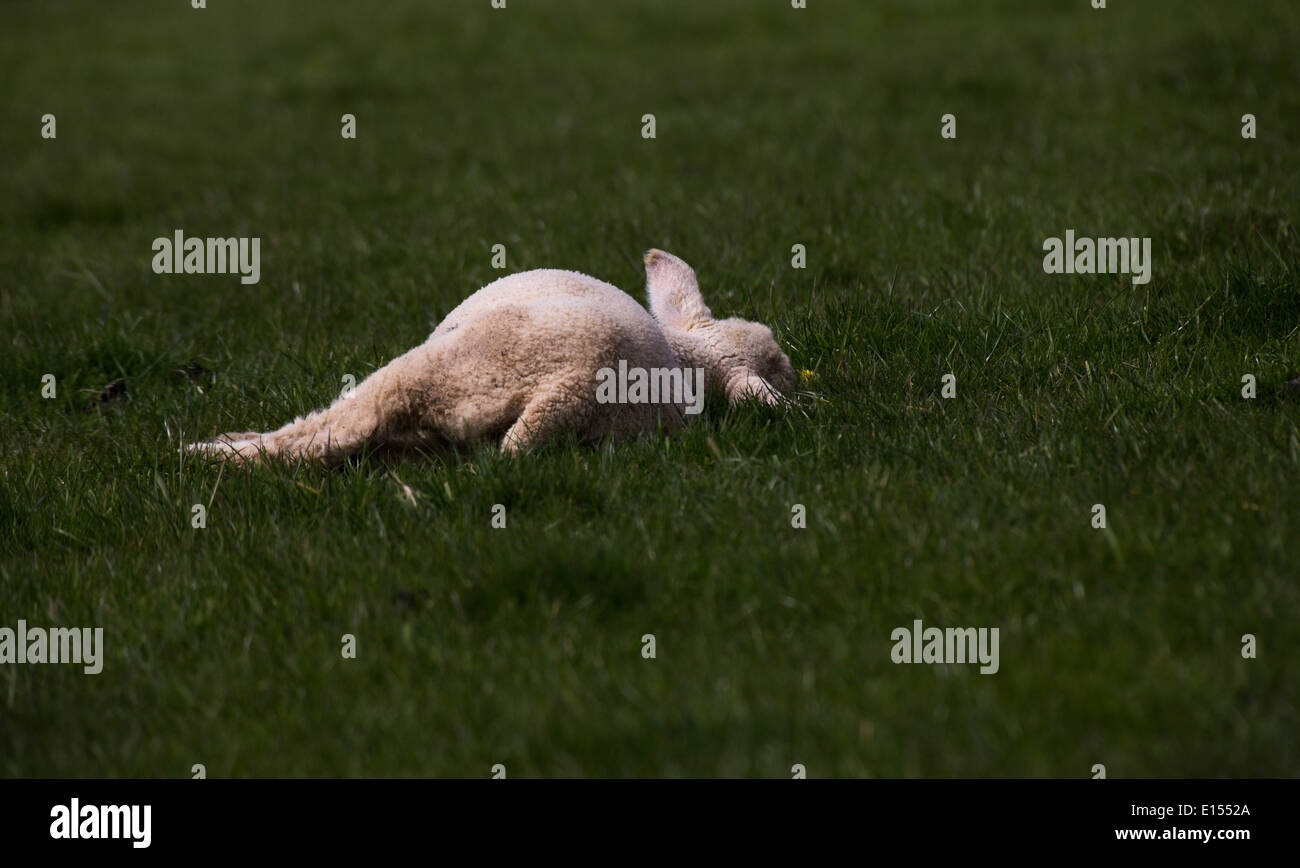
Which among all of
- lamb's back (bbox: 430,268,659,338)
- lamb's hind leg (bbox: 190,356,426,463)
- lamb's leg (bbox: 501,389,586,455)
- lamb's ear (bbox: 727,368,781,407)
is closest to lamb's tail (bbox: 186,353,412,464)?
lamb's hind leg (bbox: 190,356,426,463)

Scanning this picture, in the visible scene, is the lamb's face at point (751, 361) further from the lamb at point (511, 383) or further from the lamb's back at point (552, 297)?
the lamb's back at point (552, 297)

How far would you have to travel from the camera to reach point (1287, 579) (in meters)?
2.86

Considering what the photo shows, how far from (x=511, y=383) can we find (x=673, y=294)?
3.03 feet

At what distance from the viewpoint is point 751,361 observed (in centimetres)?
419

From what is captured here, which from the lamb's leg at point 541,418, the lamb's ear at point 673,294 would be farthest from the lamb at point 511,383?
the lamb's ear at point 673,294

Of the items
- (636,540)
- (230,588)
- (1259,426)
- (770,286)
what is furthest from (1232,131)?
(230,588)

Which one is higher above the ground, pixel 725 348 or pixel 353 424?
pixel 725 348

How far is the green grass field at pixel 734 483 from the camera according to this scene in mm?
2654

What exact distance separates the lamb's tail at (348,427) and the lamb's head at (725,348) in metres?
0.90

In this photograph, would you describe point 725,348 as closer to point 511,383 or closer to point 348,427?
point 511,383

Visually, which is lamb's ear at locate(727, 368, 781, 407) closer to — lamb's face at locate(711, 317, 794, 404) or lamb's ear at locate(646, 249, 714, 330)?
lamb's face at locate(711, 317, 794, 404)

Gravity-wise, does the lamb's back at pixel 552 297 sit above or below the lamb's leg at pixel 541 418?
above

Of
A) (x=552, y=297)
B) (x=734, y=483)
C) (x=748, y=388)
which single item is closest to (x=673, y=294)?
(x=748, y=388)

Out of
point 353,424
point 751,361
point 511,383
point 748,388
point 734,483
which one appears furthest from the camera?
point 751,361
